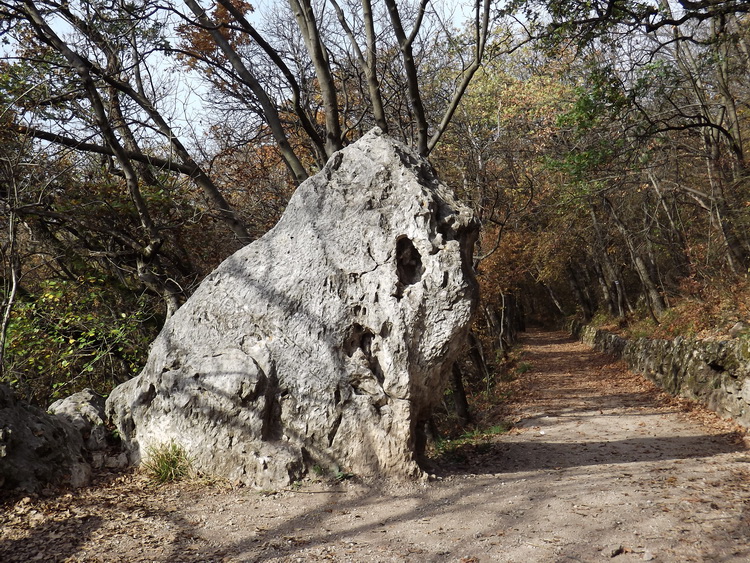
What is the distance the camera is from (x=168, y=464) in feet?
18.9

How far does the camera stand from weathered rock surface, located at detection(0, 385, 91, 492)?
502 centimetres

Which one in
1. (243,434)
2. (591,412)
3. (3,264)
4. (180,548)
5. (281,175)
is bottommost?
(591,412)

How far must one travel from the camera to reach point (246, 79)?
29.9 ft

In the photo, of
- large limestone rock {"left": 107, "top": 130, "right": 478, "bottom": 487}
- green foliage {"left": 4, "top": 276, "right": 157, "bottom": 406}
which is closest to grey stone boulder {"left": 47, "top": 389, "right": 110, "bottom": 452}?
large limestone rock {"left": 107, "top": 130, "right": 478, "bottom": 487}

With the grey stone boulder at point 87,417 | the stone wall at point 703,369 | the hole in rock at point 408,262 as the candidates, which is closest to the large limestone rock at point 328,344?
the hole in rock at point 408,262

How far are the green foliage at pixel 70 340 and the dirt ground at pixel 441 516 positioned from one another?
10.7ft

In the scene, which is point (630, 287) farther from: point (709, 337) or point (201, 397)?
point (201, 397)

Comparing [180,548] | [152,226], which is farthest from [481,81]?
[180,548]

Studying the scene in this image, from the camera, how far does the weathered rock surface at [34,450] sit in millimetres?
5023

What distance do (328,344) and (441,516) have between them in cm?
207

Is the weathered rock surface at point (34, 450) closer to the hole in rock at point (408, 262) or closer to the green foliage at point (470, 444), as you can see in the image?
the hole in rock at point (408, 262)

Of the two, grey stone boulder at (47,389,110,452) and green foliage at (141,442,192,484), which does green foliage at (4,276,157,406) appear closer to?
grey stone boulder at (47,389,110,452)

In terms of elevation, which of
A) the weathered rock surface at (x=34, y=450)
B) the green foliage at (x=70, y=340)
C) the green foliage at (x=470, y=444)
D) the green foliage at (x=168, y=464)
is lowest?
the green foliage at (x=470, y=444)

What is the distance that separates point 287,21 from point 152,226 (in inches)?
255
